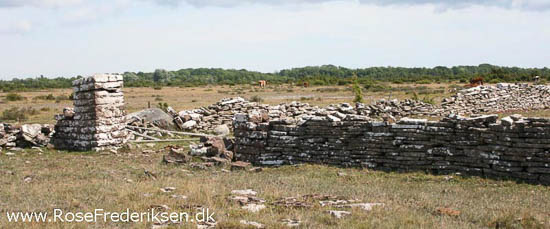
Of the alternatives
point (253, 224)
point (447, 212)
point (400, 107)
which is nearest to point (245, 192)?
point (253, 224)

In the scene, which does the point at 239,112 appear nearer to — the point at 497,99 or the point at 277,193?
the point at 497,99

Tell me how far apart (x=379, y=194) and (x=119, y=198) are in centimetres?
431

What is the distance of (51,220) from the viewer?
751 cm

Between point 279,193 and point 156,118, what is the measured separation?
1406 centimetres

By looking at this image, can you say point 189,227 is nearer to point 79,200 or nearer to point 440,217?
point 79,200

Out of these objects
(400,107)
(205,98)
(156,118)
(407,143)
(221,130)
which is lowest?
(205,98)

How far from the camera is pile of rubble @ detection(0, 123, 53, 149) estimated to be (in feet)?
57.6

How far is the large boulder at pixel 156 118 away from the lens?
22.1 metres

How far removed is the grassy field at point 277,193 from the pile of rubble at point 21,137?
338 cm

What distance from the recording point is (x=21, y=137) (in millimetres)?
17750

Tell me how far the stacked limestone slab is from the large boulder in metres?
3.91

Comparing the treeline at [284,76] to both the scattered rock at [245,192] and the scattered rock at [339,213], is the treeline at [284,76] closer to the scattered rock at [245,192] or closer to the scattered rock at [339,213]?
the scattered rock at [245,192]

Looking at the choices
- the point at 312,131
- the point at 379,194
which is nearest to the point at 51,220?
the point at 379,194

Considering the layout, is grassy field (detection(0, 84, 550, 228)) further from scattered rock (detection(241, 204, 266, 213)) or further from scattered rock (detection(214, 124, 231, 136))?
scattered rock (detection(214, 124, 231, 136))
